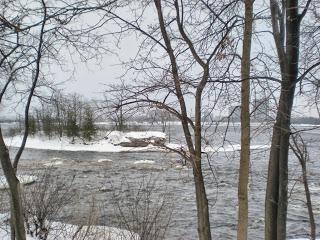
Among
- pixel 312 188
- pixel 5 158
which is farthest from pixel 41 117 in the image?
pixel 5 158

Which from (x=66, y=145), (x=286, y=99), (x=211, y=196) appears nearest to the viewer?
(x=286, y=99)

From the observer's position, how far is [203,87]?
4.82 metres

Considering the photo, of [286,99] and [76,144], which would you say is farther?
[76,144]

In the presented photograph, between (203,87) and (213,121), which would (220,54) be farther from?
(213,121)

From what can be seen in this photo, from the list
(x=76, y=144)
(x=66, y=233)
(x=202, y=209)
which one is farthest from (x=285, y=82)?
(x=76, y=144)

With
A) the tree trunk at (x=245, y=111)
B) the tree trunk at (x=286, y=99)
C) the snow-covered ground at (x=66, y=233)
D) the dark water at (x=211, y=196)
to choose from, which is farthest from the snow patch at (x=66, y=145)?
the tree trunk at (x=245, y=111)

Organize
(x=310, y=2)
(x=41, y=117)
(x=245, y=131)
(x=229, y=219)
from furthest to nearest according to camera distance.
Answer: (x=41, y=117), (x=229, y=219), (x=310, y=2), (x=245, y=131)

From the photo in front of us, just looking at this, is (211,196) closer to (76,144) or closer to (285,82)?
(285,82)

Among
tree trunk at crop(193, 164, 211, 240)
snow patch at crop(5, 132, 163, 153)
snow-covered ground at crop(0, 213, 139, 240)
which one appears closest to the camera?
tree trunk at crop(193, 164, 211, 240)

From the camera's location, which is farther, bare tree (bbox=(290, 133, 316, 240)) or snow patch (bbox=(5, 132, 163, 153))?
snow patch (bbox=(5, 132, 163, 153))

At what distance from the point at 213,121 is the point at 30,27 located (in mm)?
2214

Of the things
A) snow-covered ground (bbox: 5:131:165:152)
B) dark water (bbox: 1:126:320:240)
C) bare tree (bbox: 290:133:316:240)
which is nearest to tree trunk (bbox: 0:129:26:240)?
dark water (bbox: 1:126:320:240)

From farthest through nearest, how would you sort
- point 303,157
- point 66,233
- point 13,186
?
point 66,233, point 303,157, point 13,186

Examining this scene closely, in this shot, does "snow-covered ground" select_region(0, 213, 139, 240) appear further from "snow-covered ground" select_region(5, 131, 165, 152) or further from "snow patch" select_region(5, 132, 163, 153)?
"snow patch" select_region(5, 132, 163, 153)
